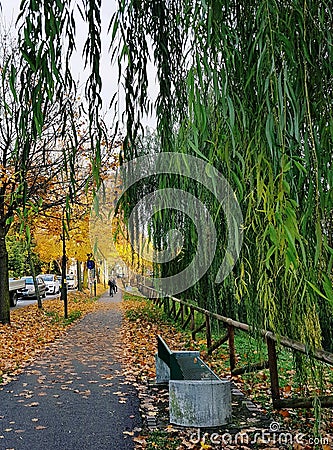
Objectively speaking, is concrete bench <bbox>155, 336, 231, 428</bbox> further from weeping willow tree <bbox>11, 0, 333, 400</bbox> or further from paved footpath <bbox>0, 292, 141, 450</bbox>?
weeping willow tree <bbox>11, 0, 333, 400</bbox>

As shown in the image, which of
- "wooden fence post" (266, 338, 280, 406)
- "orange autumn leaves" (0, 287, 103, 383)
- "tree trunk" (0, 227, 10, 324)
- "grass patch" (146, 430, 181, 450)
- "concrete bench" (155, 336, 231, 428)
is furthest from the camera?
"tree trunk" (0, 227, 10, 324)

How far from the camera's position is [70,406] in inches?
258

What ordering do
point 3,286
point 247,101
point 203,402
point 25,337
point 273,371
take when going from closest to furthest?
point 247,101 → point 203,402 → point 273,371 → point 25,337 → point 3,286

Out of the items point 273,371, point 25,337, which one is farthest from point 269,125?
point 25,337

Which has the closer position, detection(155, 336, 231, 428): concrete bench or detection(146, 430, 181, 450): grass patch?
detection(146, 430, 181, 450): grass patch

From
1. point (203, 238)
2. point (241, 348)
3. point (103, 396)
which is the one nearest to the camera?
point (203, 238)

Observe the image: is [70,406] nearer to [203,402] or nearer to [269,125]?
[203,402]

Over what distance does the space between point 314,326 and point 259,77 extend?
114 centimetres

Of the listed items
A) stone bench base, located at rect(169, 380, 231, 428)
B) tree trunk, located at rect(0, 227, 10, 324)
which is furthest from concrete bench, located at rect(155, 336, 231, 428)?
tree trunk, located at rect(0, 227, 10, 324)

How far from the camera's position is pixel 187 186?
263cm

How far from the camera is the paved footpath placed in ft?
17.2

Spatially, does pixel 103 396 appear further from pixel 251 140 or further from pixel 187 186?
pixel 251 140

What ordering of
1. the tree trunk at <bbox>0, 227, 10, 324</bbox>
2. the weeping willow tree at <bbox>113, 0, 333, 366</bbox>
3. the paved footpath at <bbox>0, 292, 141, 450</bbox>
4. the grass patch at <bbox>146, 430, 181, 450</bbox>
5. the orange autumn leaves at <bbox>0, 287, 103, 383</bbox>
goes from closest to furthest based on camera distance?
the weeping willow tree at <bbox>113, 0, 333, 366</bbox>, the grass patch at <bbox>146, 430, 181, 450</bbox>, the paved footpath at <bbox>0, 292, 141, 450</bbox>, the orange autumn leaves at <bbox>0, 287, 103, 383</bbox>, the tree trunk at <bbox>0, 227, 10, 324</bbox>

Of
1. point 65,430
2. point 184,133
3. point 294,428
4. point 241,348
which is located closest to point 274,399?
point 294,428
